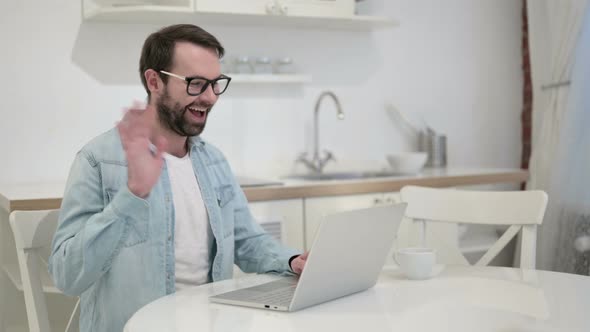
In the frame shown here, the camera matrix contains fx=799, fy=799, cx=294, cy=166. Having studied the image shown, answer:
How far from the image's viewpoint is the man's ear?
7.15ft

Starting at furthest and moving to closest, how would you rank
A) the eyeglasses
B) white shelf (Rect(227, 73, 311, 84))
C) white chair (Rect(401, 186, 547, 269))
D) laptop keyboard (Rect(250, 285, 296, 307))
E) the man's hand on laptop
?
1. white shelf (Rect(227, 73, 311, 84))
2. white chair (Rect(401, 186, 547, 269))
3. the eyeglasses
4. the man's hand on laptop
5. laptop keyboard (Rect(250, 285, 296, 307))

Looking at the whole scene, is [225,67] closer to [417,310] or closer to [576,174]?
[576,174]

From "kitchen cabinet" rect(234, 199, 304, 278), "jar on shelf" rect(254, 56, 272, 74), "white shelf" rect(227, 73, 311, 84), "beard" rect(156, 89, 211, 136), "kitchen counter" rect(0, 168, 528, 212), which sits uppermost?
"jar on shelf" rect(254, 56, 272, 74)

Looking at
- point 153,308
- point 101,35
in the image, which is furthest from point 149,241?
point 101,35

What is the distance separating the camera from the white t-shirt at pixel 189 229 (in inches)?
82.4

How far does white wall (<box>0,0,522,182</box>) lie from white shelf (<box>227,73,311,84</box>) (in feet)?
0.41

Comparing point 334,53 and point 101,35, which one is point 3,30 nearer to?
point 101,35

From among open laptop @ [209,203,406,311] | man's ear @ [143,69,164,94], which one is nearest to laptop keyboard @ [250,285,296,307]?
open laptop @ [209,203,406,311]

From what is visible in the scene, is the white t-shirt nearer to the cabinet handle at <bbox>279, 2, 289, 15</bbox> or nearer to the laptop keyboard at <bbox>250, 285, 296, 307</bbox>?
the laptop keyboard at <bbox>250, 285, 296, 307</bbox>

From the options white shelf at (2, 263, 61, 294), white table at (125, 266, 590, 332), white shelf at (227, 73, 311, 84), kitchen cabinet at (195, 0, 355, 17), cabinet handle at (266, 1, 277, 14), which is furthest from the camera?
white shelf at (227, 73, 311, 84)

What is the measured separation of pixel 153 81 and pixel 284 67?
5.52 feet

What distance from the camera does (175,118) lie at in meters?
2.13

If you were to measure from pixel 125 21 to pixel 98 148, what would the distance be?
5.22 ft

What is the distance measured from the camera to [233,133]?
12.3 feet
